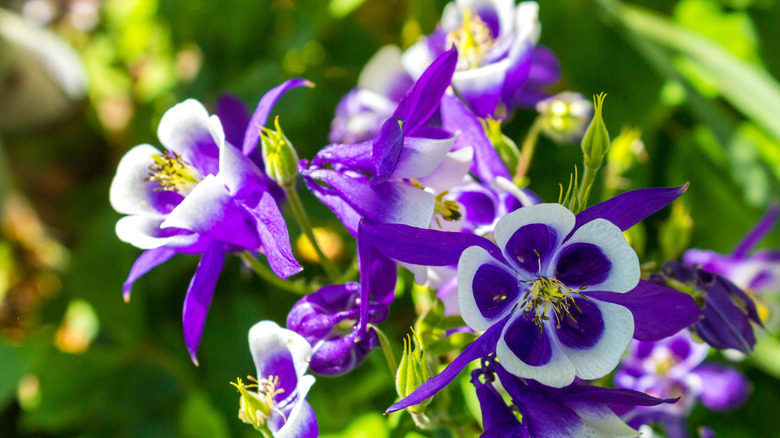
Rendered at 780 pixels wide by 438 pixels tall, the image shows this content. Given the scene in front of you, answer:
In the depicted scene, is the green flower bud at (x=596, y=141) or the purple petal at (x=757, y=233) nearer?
the green flower bud at (x=596, y=141)

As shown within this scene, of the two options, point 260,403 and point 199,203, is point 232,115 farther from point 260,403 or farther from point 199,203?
point 260,403

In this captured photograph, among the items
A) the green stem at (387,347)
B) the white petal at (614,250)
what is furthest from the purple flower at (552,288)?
the green stem at (387,347)

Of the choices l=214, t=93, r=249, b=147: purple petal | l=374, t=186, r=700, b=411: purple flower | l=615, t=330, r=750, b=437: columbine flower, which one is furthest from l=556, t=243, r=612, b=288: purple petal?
l=214, t=93, r=249, b=147: purple petal

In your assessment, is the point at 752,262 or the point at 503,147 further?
the point at 752,262

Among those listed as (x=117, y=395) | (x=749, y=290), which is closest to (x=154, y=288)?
(x=117, y=395)

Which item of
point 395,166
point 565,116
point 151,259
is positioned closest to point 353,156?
point 395,166

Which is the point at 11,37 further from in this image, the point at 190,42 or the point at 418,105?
the point at 418,105

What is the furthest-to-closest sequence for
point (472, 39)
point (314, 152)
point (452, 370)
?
point (314, 152) → point (472, 39) → point (452, 370)

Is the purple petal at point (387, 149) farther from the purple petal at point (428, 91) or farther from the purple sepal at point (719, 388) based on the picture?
the purple sepal at point (719, 388)
